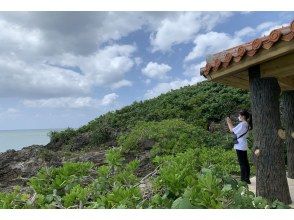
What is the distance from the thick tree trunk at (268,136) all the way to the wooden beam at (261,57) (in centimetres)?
36

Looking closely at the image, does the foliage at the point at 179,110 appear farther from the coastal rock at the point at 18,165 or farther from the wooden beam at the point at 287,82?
the wooden beam at the point at 287,82

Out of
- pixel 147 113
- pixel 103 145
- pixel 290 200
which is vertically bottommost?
pixel 290 200

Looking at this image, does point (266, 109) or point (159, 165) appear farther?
point (159, 165)

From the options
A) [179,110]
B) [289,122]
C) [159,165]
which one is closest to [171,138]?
[289,122]

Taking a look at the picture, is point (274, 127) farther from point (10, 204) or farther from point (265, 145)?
point (10, 204)

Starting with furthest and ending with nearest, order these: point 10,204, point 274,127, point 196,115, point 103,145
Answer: point 196,115, point 103,145, point 274,127, point 10,204

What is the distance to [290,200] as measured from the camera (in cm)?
756

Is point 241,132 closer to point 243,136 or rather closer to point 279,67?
point 243,136

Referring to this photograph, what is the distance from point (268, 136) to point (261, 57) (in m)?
1.35

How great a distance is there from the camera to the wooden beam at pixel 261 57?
6.27 metres

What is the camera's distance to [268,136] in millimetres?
7375
